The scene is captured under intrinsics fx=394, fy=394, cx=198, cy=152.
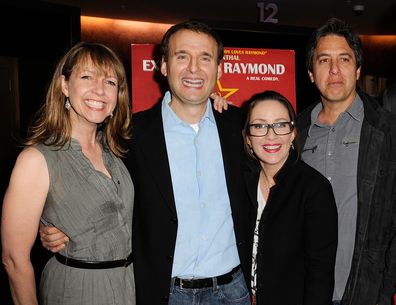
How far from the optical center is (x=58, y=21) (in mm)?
3324

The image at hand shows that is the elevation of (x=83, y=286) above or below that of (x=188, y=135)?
below

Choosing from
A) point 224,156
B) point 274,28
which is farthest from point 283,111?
point 274,28

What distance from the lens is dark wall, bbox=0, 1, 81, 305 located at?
10.3 feet

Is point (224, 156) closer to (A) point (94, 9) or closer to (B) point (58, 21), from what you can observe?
(B) point (58, 21)

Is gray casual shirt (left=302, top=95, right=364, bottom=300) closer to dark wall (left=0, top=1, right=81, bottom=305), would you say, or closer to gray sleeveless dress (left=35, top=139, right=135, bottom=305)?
gray sleeveless dress (left=35, top=139, right=135, bottom=305)

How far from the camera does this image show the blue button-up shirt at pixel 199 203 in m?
1.96

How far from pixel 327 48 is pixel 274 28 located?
1.48 metres

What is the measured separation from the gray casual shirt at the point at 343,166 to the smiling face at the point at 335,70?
9cm

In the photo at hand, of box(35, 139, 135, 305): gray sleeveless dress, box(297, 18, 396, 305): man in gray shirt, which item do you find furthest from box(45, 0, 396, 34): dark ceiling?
box(35, 139, 135, 305): gray sleeveless dress

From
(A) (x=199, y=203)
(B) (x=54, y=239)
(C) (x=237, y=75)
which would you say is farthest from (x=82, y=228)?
(C) (x=237, y=75)

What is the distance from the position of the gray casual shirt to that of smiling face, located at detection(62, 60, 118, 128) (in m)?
1.22

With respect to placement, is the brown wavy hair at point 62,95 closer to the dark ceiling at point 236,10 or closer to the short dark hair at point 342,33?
the short dark hair at point 342,33

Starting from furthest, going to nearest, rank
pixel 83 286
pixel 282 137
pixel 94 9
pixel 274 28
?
pixel 94 9, pixel 274 28, pixel 282 137, pixel 83 286

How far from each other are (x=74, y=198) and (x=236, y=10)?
6.55 meters
